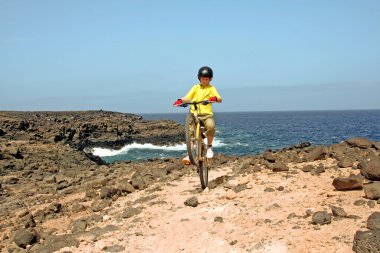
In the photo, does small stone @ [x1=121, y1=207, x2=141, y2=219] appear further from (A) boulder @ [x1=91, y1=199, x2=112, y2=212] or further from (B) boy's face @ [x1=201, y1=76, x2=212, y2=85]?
(B) boy's face @ [x1=201, y1=76, x2=212, y2=85]

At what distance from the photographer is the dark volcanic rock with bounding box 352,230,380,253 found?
4465mm

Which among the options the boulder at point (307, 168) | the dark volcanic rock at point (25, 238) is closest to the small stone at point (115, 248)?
the dark volcanic rock at point (25, 238)

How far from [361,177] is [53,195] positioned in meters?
9.82

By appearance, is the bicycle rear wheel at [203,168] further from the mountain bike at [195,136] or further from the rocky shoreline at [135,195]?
the rocky shoreline at [135,195]

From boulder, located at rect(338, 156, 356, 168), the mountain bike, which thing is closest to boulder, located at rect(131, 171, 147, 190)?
the mountain bike

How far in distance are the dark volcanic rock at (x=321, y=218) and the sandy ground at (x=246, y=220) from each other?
97 mm

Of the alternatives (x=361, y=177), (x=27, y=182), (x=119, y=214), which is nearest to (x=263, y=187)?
(x=361, y=177)

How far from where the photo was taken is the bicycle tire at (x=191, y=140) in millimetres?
8055

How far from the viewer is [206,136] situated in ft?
27.9

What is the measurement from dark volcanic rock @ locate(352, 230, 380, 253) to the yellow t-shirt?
4366 millimetres

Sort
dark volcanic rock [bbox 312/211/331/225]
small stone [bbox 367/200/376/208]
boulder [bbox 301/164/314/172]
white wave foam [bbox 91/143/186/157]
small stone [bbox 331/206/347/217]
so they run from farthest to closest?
white wave foam [bbox 91/143/186/157], boulder [bbox 301/164/314/172], small stone [bbox 367/200/376/208], small stone [bbox 331/206/347/217], dark volcanic rock [bbox 312/211/331/225]

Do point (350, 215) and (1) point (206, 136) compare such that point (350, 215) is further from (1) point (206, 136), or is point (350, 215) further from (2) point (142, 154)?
(2) point (142, 154)

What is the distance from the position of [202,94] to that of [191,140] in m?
1.08

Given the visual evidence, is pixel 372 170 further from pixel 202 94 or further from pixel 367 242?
pixel 202 94
